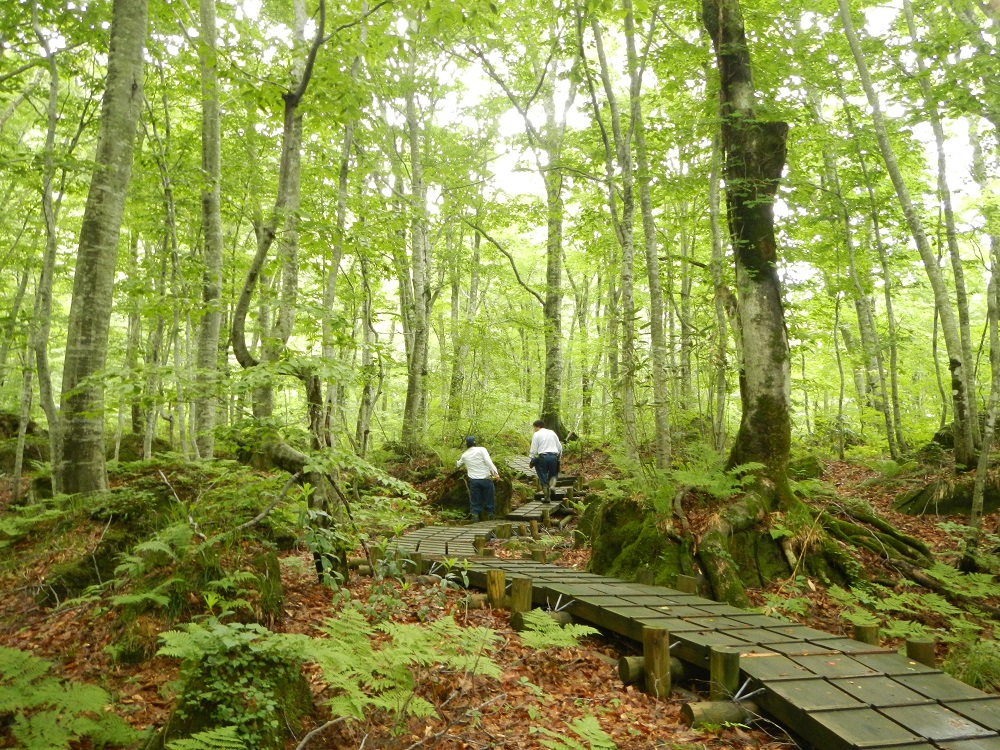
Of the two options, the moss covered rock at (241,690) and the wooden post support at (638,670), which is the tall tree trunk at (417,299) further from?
the moss covered rock at (241,690)

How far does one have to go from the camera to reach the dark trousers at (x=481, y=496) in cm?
1232

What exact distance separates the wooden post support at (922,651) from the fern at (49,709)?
5.87m

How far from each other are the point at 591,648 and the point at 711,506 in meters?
2.67

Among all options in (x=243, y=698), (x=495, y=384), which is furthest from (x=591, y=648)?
(x=495, y=384)

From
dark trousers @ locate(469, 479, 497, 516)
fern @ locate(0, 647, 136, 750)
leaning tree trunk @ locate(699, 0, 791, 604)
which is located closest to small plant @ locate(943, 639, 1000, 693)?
leaning tree trunk @ locate(699, 0, 791, 604)

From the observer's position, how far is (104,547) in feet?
19.9

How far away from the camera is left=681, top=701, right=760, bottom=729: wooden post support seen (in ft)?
14.1

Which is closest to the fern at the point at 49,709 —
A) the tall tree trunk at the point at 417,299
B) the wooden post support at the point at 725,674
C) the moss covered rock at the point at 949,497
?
the wooden post support at the point at 725,674

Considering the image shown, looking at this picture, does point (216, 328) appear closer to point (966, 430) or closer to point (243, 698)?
point (243, 698)

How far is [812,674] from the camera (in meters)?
4.48

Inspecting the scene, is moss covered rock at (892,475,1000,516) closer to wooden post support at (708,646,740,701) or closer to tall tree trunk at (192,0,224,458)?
wooden post support at (708,646,740,701)

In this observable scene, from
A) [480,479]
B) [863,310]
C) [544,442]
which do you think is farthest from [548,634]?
[863,310]

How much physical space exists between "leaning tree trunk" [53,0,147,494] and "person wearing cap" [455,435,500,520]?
650 centimetres

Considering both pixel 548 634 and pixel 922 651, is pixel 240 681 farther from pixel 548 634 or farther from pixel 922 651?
pixel 922 651
